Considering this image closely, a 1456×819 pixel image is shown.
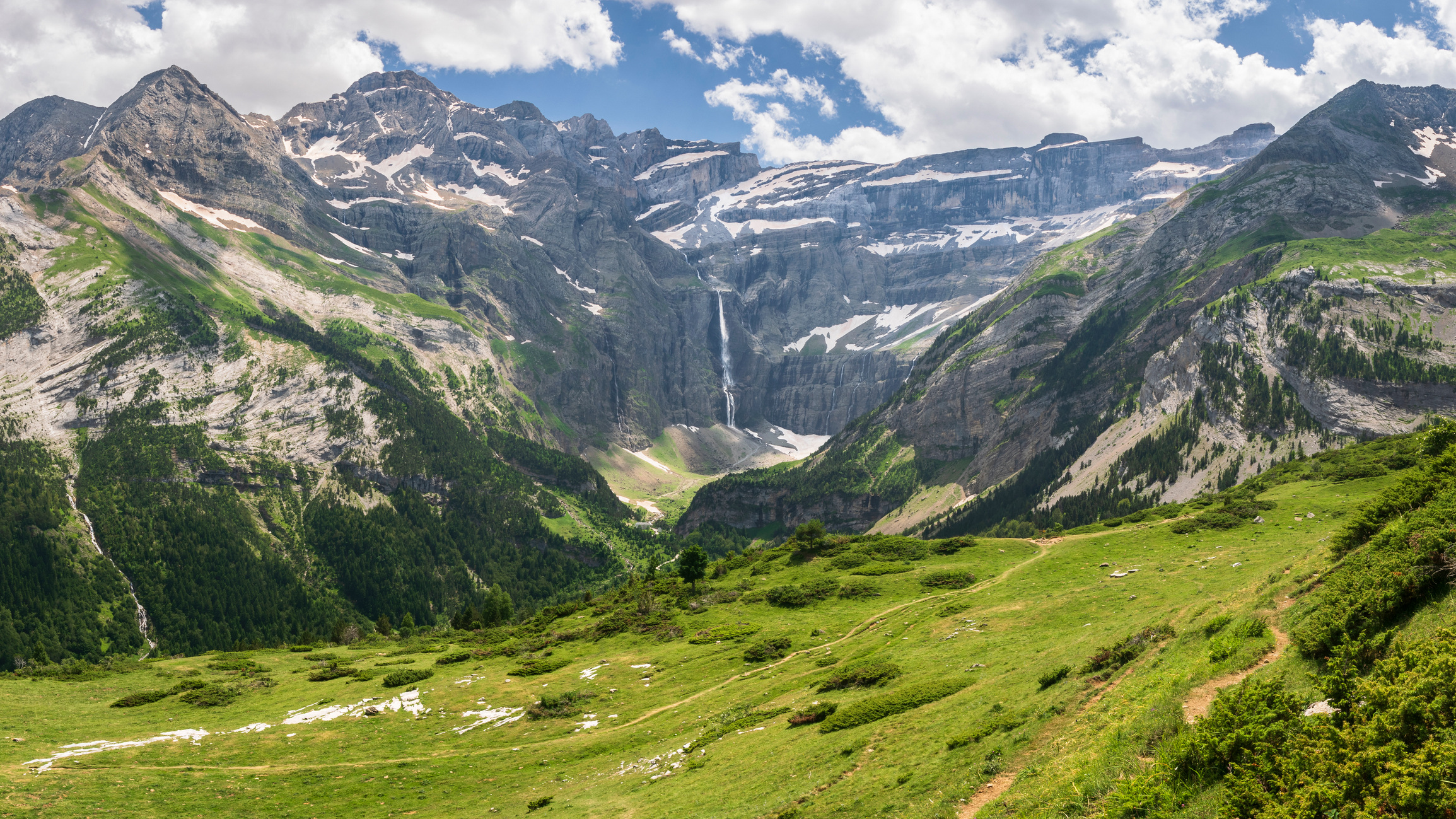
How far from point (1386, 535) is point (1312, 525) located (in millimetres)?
52695

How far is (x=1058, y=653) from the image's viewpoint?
Answer: 38.0 m

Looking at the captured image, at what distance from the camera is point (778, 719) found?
4131 centimetres

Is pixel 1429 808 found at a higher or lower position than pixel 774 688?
higher

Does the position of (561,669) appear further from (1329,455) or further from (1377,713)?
(1329,455)

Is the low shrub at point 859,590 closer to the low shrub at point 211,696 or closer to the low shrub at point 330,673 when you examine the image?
the low shrub at point 330,673

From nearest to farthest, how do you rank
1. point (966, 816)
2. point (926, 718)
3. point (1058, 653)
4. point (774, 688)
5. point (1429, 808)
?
point (1429, 808) → point (966, 816) → point (926, 718) → point (1058, 653) → point (774, 688)

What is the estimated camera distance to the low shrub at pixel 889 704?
119 ft

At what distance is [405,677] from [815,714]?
40.3 meters

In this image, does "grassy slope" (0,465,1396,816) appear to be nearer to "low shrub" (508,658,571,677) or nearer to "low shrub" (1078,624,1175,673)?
"low shrub" (1078,624,1175,673)

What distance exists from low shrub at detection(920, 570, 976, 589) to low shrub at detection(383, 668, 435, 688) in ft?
152

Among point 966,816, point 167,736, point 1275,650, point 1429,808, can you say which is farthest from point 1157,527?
point 167,736

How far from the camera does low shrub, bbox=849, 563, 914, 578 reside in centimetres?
8062

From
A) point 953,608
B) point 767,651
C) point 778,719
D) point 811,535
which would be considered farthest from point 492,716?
point 811,535

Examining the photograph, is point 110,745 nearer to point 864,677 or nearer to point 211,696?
point 211,696
